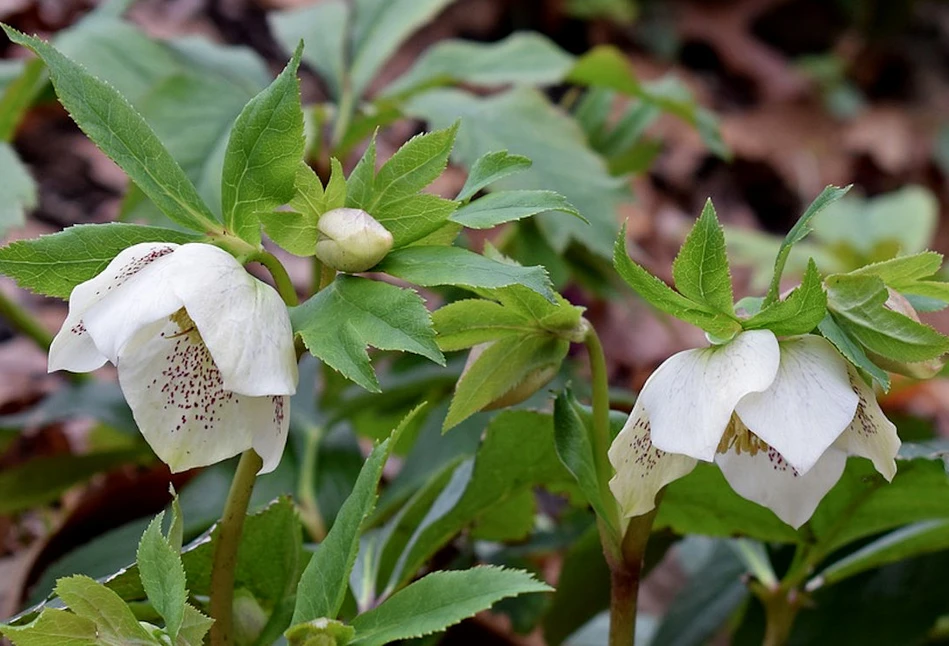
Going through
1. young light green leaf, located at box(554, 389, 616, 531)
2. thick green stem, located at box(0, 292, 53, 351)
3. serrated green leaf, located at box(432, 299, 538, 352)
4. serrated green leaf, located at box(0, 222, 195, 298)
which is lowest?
thick green stem, located at box(0, 292, 53, 351)

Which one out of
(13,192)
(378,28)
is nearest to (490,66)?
(378,28)

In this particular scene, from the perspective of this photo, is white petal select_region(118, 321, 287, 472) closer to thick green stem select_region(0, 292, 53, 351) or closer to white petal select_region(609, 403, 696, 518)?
white petal select_region(609, 403, 696, 518)

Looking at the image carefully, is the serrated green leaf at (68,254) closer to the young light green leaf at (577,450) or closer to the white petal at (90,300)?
the white petal at (90,300)

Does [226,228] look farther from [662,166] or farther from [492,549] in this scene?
[662,166]

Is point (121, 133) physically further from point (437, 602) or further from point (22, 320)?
point (22, 320)

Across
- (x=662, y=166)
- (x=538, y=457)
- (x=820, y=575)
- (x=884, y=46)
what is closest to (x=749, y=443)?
(x=538, y=457)

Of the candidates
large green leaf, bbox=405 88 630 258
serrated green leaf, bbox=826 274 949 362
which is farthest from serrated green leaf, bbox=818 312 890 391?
large green leaf, bbox=405 88 630 258
